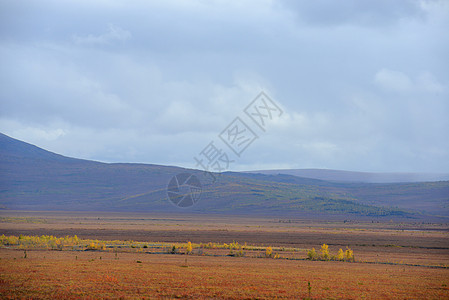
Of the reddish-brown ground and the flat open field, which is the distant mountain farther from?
the reddish-brown ground

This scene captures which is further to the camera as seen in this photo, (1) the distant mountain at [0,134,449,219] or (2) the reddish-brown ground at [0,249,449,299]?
(1) the distant mountain at [0,134,449,219]

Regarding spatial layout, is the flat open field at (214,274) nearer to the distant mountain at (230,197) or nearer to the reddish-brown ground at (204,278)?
the reddish-brown ground at (204,278)

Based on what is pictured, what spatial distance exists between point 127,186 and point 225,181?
3924cm

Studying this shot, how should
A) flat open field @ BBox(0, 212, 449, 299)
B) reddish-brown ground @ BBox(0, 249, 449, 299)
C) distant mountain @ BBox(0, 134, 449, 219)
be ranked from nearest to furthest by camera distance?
reddish-brown ground @ BBox(0, 249, 449, 299) < flat open field @ BBox(0, 212, 449, 299) < distant mountain @ BBox(0, 134, 449, 219)

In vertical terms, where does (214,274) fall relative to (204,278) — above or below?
below

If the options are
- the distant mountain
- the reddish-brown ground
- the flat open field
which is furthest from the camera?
the distant mountain

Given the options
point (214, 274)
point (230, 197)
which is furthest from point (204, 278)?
point (230, 197)

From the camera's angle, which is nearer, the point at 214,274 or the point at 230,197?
the point at 214,274

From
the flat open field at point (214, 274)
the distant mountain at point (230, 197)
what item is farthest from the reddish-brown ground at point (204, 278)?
the distant mountain at point (230, 197)

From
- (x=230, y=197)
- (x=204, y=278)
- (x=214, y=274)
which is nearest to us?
(x=204, y=278)

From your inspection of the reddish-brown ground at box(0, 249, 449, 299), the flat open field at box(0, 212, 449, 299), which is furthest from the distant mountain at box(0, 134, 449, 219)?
the reddish-brown ground at box(0, 249, 449, 299)

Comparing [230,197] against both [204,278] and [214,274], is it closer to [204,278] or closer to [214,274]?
[214,274]

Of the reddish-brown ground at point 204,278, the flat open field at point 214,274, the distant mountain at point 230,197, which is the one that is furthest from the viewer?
the distant mountain at point 230,197

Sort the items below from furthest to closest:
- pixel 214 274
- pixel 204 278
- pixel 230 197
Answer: pixel 230 197
pixel 214 274
pixel 204 278
